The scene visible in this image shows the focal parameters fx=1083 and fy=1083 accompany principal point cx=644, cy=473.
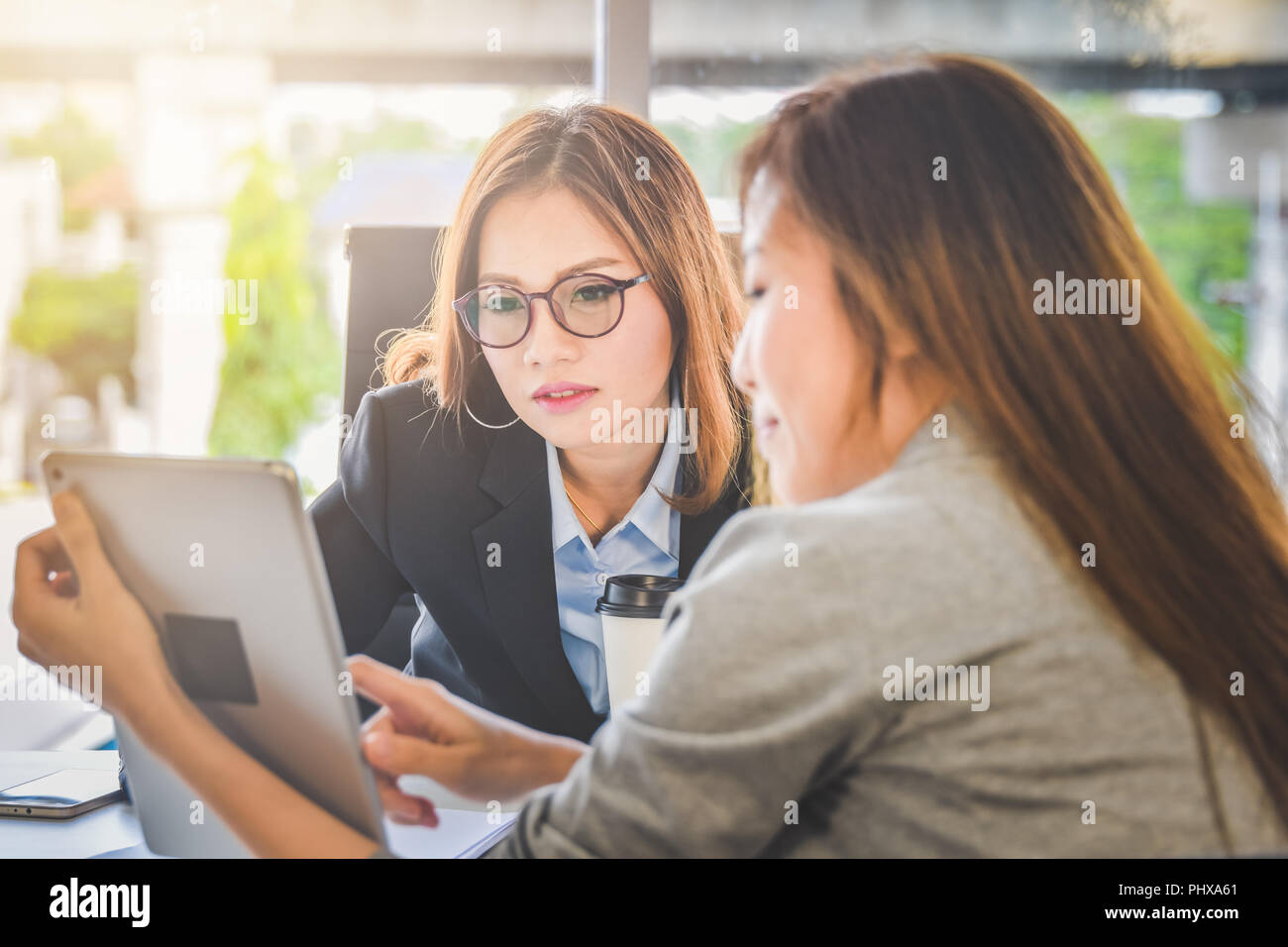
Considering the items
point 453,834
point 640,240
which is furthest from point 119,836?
point 640,240

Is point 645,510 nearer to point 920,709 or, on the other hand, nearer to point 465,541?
point 465,541

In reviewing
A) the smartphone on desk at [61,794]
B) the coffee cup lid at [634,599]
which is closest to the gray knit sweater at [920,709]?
the coffee cup lid at [634,599]

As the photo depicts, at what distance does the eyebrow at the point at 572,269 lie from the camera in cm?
139

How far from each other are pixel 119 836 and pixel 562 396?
71cm

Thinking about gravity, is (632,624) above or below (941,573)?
below

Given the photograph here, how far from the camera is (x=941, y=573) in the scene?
0.68 metres

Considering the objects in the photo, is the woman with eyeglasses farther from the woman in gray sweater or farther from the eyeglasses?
the woman in gray sweater

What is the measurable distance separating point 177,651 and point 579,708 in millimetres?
654

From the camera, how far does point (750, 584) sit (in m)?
0.69

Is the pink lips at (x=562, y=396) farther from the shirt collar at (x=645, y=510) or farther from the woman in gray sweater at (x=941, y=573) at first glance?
the woman in gray sweater at (x=941, y=573)

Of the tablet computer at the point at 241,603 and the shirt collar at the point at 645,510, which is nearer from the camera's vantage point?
the tablet computer at the point at 241,603

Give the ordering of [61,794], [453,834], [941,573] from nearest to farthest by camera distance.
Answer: [941,573]
[453,834]
[61,794]

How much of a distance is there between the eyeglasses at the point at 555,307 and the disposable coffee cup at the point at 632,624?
0.42m

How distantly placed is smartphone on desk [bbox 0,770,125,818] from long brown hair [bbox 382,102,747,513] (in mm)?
650
